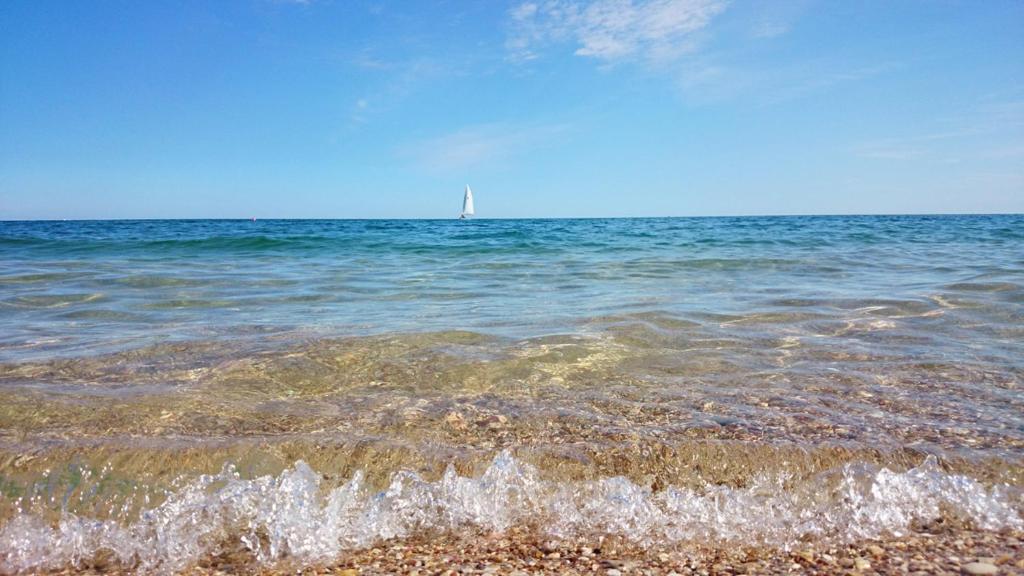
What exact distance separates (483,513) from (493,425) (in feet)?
2.22

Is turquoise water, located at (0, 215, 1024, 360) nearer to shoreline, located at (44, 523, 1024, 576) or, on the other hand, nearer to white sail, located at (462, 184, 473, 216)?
shoreline, located at (44, 523, 1024, 576)

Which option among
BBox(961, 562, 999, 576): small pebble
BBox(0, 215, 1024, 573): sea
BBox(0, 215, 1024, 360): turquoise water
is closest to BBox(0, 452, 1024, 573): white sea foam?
BBox(0, 215, 1024, 573): sea

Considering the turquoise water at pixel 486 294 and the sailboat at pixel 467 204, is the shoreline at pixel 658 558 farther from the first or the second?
the sailboat at pixel 467 204

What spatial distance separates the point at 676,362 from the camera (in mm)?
3900

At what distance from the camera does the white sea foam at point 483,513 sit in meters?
2.05

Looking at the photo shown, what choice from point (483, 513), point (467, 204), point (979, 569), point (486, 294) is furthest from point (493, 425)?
point (467, 204)

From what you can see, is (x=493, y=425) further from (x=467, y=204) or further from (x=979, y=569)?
(x=467, y=204)

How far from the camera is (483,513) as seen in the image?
2.22m

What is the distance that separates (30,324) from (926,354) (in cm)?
734

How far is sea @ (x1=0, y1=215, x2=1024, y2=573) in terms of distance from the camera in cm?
216

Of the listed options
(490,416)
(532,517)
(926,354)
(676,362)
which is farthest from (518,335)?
(926,354)

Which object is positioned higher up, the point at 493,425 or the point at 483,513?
the point at 493,425

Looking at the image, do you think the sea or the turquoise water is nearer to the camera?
the sea

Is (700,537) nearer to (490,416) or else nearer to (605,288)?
(490,416)
